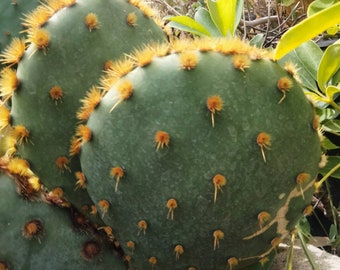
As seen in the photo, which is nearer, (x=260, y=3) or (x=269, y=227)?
A: (x=269, y=227)

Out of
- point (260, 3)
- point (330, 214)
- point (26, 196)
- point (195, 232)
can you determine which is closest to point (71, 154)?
point (26, 196)

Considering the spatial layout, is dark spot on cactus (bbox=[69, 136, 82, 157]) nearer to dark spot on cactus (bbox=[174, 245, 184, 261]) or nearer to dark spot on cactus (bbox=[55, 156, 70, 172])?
dark spot on cactus (bbox=[55, 156, 70, 172])

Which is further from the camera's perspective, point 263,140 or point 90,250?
point 90,250

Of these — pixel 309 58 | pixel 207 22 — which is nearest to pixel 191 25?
pixel 207 22

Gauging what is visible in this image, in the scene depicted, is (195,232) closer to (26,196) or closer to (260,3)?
(26,196)

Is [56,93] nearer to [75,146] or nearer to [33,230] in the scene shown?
[75,146]

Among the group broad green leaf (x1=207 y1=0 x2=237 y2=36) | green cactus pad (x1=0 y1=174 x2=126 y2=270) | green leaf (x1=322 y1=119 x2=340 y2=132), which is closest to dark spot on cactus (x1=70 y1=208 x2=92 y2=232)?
green cactus pad (x1=0 y1=174 x2=126 y2=270)
